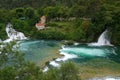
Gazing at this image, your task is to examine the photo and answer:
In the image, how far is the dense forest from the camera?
173 ft

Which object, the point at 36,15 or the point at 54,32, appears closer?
the point at 54,32

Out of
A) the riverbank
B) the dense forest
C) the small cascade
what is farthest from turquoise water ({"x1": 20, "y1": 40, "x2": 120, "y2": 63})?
the small cascade

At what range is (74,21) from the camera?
61312 millimetres

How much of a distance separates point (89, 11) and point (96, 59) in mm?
18160

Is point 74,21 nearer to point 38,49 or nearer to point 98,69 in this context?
point 38,49

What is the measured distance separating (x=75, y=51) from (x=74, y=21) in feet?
54.5

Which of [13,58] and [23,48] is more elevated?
[13,58]

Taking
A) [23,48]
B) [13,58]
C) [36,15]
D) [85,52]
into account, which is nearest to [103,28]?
[85,52]

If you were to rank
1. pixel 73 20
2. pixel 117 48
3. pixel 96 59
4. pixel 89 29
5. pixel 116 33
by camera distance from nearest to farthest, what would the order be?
pixel 96 59 < pixel 117 48 < pixel 116 33 < pixel 89 29 < pixel 73 20

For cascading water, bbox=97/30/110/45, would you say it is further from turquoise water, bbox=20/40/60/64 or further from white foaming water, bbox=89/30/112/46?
turquoise water, bbox=20/40/60/64

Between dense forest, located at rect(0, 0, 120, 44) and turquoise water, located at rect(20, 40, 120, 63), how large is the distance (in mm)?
4265

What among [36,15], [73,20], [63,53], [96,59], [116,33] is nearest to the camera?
[96,59]

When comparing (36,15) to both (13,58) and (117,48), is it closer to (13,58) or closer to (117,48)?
(117,48)

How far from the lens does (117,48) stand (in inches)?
1874
